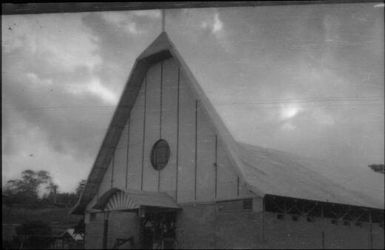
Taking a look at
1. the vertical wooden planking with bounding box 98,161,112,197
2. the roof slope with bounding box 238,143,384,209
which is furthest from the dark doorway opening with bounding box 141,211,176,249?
the roof slope with bounding box 238,143,384,209

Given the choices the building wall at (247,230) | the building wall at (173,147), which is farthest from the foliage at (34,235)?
the building wall at (247,230)

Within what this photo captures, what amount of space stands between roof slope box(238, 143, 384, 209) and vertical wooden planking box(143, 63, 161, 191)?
152 inches

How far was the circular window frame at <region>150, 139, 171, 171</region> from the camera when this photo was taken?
20531 millimetres

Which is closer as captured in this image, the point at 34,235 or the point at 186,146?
the point at 186,146

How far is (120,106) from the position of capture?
2189cm

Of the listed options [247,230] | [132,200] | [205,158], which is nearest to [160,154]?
[205,158]

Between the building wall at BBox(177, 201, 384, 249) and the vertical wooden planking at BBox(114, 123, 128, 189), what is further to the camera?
the vertical wooden planking at BBox(114, 123, 128, 189)

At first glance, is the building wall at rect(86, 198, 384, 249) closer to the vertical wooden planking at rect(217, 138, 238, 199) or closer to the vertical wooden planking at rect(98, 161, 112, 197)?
the vertical wooden planking at rect(217, 138, 238, 199)

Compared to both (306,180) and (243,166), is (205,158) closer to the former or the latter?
(243,166)

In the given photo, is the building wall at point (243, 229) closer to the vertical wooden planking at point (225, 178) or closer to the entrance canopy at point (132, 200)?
the vertical wooden planking at point (225, 178)

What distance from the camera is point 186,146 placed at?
64.5 ft

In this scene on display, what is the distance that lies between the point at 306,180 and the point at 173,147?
6.67m

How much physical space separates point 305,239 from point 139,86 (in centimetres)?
981

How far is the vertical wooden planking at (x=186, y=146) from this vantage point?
19.4 meters
